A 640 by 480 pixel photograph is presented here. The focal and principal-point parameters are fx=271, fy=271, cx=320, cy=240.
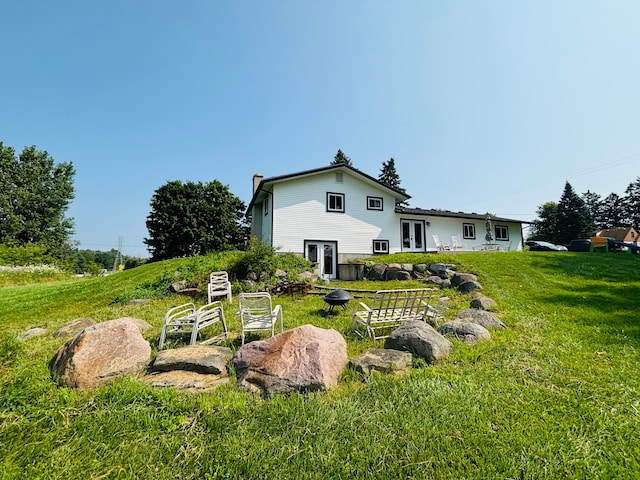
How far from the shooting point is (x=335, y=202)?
56.7ft

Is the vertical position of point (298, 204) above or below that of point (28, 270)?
above

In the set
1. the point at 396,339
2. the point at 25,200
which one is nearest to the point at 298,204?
the point at 396,339

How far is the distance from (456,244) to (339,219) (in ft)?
33.9

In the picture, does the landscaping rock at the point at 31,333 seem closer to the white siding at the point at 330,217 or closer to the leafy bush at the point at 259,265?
the leafy bush at the point at 259,265

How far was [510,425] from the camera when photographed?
258cm

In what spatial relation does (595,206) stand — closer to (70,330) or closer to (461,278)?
(461,278)

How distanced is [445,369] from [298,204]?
1342cm

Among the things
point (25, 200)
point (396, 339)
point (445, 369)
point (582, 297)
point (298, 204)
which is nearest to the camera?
point (445, 369)

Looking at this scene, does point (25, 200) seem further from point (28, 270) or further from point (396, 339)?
point (396, 339)

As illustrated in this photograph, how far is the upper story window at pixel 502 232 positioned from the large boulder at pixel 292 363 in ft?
78.8

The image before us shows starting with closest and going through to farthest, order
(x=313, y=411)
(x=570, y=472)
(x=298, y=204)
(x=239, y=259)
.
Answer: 1. (x=570, y=472)
2. (x=313, y=411)
3. (x=239, y=259)
4. (x=298, y=204)

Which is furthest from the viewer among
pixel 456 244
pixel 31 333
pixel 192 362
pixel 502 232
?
pixel 502 232

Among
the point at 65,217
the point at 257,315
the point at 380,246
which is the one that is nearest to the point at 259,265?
the point at 257,315

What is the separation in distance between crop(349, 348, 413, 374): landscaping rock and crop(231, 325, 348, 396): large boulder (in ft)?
0.76
